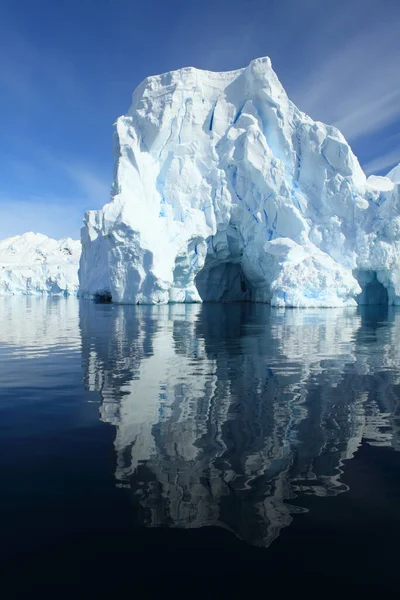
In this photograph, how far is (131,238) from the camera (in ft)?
93.3

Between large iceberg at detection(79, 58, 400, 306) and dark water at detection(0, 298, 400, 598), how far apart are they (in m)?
22.5

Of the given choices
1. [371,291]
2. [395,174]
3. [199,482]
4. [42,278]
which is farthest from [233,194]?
[42,278]

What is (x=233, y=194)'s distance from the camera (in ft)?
107

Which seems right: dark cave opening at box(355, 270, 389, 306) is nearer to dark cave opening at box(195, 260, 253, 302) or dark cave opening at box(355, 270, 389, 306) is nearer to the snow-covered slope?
dark cave opening at box(195, 260, 253, 302)

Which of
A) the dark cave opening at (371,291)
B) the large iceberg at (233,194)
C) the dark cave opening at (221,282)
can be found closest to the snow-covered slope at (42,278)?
the dark cave opening at (221,282)

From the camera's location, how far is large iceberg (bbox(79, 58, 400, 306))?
2933 centimetres

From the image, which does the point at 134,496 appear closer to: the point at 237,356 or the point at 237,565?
the point at 237,565

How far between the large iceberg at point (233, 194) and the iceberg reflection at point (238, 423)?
20.4 m

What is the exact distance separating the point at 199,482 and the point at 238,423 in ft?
4.57

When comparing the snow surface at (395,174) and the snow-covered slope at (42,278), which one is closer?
the snow surface at (395,174)

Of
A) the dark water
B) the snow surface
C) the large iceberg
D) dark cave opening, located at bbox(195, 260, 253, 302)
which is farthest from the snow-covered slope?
the dark water

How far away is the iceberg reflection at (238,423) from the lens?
291 centimetres

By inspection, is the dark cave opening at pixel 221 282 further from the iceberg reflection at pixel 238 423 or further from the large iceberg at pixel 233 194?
the iceberg reflection at pixel 238 423

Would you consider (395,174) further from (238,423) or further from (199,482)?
(199,482)
